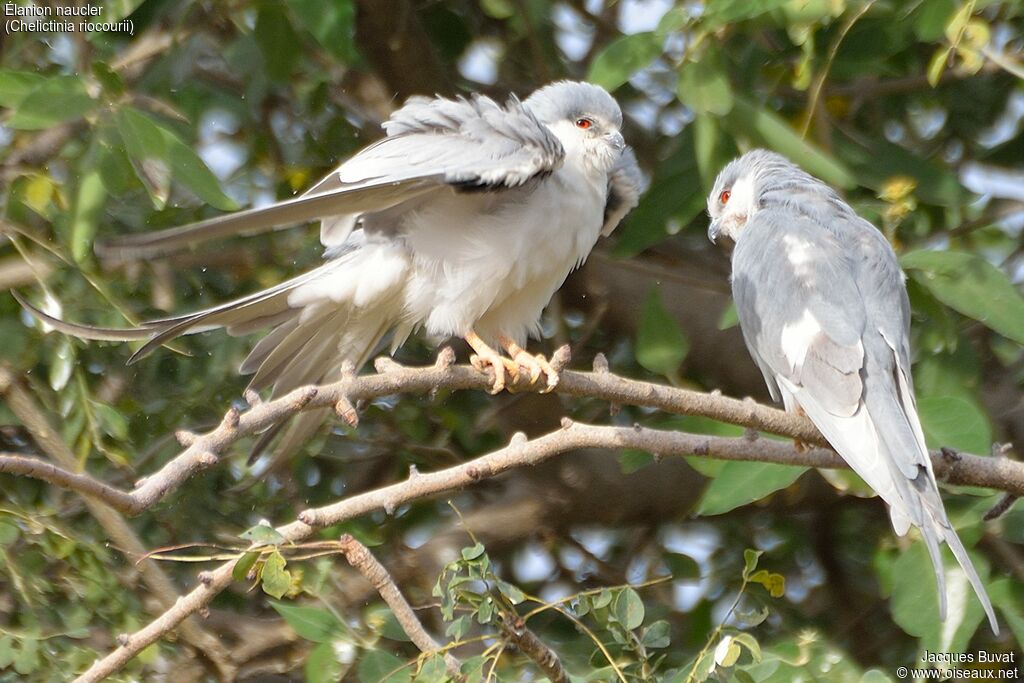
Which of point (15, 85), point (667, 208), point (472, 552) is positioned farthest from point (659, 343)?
point (15, 85)

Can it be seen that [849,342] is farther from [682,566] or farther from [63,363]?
[63,363]

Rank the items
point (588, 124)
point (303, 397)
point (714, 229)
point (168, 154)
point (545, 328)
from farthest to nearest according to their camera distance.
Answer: point (545, 328)
point (714, 229)
point (588, 124)
point (168, 154)
point (303, 397)

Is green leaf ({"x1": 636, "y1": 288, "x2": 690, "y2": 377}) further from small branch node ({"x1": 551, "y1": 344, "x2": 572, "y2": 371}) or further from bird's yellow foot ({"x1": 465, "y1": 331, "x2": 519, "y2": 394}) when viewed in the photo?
small branch node ({"x1": 551, "y1": 344, "x2": 572, "y2": 371})

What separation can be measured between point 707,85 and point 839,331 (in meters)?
0.68

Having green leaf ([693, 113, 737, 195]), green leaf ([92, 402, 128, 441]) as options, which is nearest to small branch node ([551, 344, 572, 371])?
green leaf ([693, 113, 737, 195])

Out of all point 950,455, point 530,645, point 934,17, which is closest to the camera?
point 530,645

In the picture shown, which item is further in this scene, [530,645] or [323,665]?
[323,665]

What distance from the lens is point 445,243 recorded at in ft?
10.1

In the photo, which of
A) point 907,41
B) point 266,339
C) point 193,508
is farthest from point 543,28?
point 193,508

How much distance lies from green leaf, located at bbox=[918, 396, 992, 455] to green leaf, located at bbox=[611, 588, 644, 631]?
886mm

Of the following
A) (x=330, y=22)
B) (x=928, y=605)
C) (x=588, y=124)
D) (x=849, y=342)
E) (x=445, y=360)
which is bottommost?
(x=928, y=605)

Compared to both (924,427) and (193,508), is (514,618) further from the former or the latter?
(193,508)

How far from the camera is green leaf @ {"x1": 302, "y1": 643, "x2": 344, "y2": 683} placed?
9.11ft

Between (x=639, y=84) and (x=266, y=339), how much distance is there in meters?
1.96
